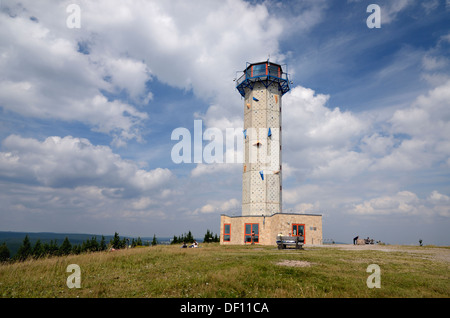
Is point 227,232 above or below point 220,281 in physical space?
below

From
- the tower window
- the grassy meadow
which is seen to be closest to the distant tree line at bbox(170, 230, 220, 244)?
the tower window

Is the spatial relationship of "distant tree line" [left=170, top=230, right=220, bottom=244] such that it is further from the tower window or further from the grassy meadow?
the grassy meadow

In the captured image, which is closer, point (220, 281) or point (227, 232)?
point (220, 281)

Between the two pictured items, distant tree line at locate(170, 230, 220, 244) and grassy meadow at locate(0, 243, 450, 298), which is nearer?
grassy meadow at locate(0, 243, 450, 298)

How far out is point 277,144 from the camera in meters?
44.8

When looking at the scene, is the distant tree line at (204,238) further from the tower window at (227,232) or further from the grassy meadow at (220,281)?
the grassy meadow at (220,281)

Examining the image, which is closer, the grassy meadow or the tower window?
the grassy meadow

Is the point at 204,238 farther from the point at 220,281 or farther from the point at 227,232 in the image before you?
the point at 220,281

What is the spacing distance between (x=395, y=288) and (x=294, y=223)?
1170 inches

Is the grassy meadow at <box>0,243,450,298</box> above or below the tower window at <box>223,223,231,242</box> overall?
above

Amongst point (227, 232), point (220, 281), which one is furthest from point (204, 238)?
point (220, 281)

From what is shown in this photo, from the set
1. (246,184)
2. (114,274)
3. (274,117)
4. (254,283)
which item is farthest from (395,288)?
(274,117)

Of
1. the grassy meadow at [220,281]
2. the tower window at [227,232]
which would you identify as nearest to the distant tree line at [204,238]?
the tower window at [227,232]
